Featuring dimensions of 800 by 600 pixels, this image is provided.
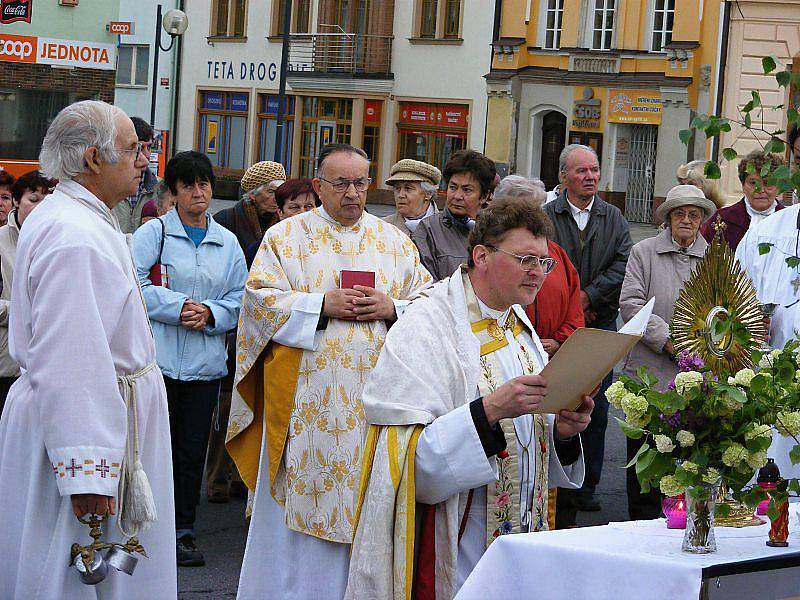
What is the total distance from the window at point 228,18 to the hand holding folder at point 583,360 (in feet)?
127

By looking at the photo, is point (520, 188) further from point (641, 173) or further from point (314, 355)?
point (641, 173)

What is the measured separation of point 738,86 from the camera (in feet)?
99.7

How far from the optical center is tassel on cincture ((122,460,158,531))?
3.84 meters

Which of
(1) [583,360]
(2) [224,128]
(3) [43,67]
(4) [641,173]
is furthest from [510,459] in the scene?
(2) [224,128]

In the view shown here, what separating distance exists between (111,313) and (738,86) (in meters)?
28.5

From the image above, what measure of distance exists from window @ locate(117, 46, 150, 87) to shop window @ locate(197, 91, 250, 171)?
234 centimetres

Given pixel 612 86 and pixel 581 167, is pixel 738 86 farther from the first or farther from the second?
pixel 581 167

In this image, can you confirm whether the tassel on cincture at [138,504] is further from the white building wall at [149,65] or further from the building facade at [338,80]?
the white building wall at [149,65]

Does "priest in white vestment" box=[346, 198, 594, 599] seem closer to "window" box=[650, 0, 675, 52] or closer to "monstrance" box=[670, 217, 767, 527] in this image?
"monstrance" box=[670, 217, 767, 527]

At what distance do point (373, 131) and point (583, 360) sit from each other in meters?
35.4

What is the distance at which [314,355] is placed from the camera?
5.45 meters

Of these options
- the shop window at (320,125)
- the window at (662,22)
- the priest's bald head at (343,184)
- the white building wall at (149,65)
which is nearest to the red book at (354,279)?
the priest's bald head at (343,184)

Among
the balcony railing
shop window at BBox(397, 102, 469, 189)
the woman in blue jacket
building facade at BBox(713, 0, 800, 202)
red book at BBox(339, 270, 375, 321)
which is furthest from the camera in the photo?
the balcony railing

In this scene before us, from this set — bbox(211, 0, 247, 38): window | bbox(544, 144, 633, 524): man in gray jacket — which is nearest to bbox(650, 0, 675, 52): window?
bbox(211, 0, 247, 38): window
